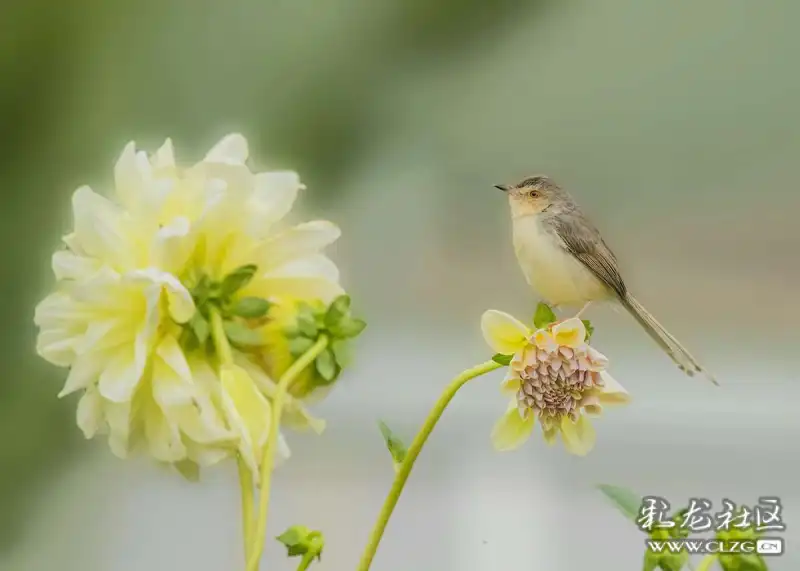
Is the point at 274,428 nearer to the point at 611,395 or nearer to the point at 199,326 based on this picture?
the point at 199,326

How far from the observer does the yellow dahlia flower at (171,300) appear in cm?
38

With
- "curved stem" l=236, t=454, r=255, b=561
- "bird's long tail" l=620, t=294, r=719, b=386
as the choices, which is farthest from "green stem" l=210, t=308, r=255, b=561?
"bird's long tail" l=620, t=294, r=719, b=386

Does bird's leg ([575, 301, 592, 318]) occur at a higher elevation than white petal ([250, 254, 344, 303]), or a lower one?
higher

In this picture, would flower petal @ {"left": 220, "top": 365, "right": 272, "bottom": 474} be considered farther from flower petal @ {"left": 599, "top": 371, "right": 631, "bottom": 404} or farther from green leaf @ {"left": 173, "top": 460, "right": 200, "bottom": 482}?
flower petal @ {"left": 599, "top": 371, "right": 631, "bottom": 404}

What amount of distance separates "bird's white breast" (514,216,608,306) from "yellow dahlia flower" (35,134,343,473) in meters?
0.16

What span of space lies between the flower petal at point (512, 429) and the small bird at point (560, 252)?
8 cm

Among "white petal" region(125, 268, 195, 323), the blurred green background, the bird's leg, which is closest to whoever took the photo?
"white petal" region(125, 268, 195, 323)

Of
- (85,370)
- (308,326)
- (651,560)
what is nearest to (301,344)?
(308,326)

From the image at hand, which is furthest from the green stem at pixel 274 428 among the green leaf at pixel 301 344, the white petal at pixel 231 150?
the white petal at pixel 231 150

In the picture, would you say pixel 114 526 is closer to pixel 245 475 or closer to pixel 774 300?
pixel 245 475

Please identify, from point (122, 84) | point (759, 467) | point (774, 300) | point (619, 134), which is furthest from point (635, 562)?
point (122, 84)

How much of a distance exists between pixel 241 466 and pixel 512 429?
15 cm

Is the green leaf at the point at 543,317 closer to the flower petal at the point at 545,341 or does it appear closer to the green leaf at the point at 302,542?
the flower petal at the point at 545,341

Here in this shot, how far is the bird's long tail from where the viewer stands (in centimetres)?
50
